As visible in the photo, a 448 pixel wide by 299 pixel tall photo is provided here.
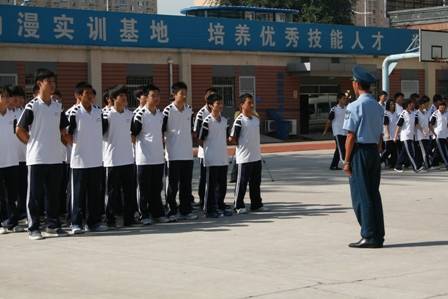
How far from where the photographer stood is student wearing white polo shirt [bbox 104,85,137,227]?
1137 cm

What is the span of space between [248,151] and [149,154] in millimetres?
1830

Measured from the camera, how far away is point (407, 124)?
788 inches

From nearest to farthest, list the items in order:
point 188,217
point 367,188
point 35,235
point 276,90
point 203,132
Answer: point 367,188, point 35,235, point 188,217, point 203,132, point 276,90

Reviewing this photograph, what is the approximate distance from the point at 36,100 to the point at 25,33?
21.3m

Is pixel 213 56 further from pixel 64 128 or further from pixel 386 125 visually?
pixel 64 128

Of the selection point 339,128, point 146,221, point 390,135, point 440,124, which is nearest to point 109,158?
point 146,221

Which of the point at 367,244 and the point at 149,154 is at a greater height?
the point at 149,154

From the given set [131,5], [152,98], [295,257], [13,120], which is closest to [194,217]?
[152,98]

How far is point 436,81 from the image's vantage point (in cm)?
4597

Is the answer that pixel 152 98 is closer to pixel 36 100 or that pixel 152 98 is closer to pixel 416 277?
pixel 36 100

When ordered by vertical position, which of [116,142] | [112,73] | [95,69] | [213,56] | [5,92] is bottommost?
[116,142]

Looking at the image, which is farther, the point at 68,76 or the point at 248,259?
the point at 68,76

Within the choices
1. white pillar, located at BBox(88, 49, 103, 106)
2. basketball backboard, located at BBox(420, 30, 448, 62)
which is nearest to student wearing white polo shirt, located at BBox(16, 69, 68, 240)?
basketball backboard, located at BBox(420, 30, 448, 62)

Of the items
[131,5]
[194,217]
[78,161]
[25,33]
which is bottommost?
[194,217]
